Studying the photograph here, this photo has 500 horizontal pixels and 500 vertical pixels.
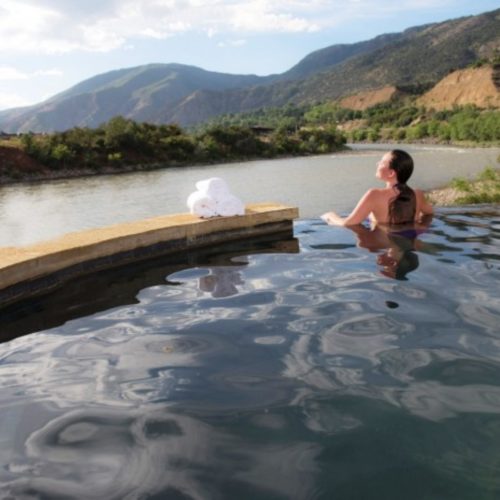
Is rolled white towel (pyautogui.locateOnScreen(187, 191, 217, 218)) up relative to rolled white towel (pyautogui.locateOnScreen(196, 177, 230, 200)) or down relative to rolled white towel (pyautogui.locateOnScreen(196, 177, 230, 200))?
down

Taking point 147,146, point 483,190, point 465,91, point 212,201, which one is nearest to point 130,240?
point 212,201

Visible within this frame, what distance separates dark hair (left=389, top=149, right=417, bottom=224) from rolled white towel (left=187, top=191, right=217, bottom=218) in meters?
2.17

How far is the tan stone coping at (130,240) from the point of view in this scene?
462 cm

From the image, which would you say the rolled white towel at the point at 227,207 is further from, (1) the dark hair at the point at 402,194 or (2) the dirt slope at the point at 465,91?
(2) the dirt slope at the point at 465,91

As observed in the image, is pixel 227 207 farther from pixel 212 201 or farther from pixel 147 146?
pixel 147 146

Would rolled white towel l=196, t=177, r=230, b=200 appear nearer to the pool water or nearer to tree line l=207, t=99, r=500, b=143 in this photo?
the pool water

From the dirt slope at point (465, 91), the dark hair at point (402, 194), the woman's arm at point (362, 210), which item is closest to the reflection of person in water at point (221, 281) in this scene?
the woman's arm at point (362, 210)

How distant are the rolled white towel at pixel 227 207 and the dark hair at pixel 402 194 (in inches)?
74.6

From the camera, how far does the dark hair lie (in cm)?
599

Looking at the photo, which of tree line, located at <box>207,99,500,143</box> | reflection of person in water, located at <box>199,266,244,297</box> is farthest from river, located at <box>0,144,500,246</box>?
tree line, located at <box>207,99,500,143</box>

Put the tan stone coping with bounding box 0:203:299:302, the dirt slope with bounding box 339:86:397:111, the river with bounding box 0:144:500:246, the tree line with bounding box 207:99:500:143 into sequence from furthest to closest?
the dirt slope with bounding box 339:86:397:111, the tree line with bounding box 207:99:500:143, the river with bounding box 0:144:500:246, the tan stone coping with bounding box 0:203:299:302

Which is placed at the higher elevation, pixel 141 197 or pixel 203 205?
pixel 203 205

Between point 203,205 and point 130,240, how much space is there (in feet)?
4.44

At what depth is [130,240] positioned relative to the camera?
18.8 ft
